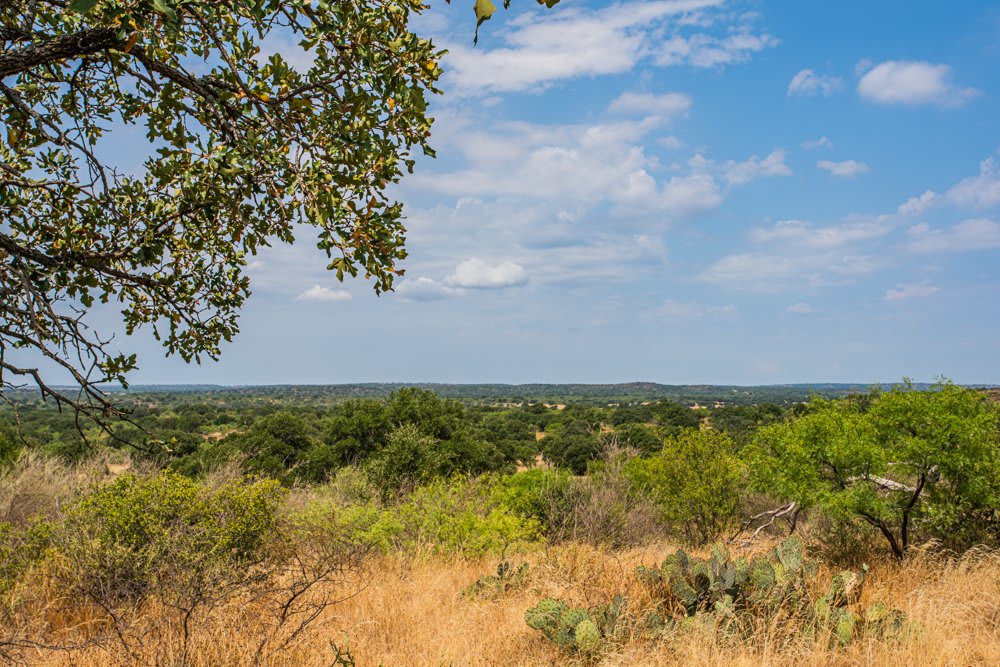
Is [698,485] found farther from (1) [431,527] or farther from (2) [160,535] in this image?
(2) [160,535]

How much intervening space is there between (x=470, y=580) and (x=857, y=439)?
5.63 m

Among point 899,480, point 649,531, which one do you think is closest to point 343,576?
point 899,480

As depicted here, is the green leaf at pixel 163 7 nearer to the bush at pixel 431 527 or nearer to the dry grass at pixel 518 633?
the dry grass at pixel 518 633

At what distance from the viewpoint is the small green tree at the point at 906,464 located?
8086 mm

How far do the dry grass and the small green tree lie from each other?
108 centimetres

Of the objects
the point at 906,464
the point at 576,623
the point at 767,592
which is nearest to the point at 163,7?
the point at 576,623

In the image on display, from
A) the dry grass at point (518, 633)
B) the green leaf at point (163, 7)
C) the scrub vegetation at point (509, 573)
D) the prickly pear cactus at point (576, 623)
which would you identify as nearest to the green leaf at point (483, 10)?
the green leaf at point (163, 7)

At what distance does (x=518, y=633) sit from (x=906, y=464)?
6.06 meters

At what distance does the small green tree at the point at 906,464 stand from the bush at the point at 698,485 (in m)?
7.83

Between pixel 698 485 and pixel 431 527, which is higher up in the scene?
pixel 431 527

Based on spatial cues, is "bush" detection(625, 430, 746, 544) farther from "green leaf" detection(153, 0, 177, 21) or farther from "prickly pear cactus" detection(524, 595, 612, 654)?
"green leaf" detection(153, 0, 177, 21)

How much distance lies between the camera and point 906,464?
8.28 meters

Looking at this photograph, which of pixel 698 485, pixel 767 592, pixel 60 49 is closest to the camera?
pixel 60 49

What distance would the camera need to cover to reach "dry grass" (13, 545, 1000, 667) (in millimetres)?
4414
